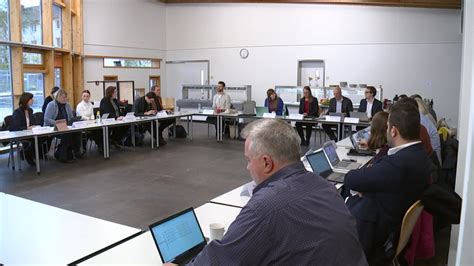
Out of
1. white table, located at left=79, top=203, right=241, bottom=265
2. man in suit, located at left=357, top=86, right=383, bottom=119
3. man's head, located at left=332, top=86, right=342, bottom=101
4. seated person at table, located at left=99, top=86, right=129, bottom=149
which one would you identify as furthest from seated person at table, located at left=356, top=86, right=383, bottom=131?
white table, located at left=79, top=203, right=241, bottom=265

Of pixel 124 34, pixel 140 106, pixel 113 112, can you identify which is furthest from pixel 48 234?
pixel 124 34

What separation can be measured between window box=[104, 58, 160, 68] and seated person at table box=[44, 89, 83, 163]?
4.76 metres

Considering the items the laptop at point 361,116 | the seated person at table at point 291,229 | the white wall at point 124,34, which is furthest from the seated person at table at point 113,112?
the seated person at table at point 291,229

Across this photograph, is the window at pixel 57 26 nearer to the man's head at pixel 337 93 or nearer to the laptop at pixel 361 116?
the man's head at pixel 337 93

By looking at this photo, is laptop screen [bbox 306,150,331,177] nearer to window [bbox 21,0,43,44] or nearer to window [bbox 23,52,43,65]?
window [bbox 21,0,43,44]

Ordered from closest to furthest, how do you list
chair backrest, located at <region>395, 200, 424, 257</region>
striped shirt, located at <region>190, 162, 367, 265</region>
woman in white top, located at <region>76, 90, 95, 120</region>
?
striped shirt, located at <region>190, 162, 367, 265</region>, chair backrest, located at <region>395, 200, 424, 257</region>, woman in white top, located at <region>76, 90, 95, 120</region>

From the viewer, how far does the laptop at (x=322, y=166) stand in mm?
3254

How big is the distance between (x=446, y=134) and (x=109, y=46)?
9.43 m

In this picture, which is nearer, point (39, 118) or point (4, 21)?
point (39, 118)

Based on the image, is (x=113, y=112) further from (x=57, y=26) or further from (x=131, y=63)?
(x=131, y=63)

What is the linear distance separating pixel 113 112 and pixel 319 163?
5716mm

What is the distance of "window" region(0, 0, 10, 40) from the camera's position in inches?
312

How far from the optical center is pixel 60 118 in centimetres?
684

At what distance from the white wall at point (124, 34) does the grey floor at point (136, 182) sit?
4.30m
